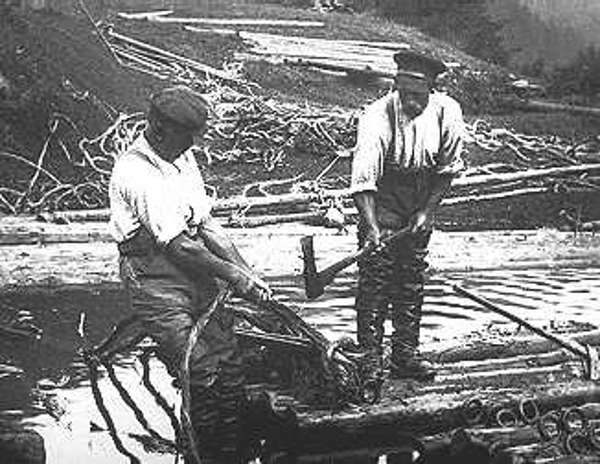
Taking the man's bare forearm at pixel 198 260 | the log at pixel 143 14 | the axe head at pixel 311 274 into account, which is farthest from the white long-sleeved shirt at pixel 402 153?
the log at pixel 143 14

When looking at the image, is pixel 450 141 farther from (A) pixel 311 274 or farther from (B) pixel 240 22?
(B) pixel 240 22

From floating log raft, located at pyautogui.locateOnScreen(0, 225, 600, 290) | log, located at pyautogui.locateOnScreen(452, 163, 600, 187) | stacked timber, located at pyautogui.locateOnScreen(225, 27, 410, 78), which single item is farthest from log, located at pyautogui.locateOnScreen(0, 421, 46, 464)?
stacked timber, located at pyautogui.locateOnScreen(225, 27, 410, 78)

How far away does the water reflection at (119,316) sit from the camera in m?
7.49

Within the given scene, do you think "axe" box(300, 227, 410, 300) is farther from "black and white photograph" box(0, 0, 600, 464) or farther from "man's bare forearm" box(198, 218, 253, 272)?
"man's bare forearm" box(198, 218, 253, 272)

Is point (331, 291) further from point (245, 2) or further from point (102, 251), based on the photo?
point (245, 2)

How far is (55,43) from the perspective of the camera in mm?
19312

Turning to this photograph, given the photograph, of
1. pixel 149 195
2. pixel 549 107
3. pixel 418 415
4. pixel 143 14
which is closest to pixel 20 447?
pixel 149 195

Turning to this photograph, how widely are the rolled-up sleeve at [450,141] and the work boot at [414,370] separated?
4.12ft

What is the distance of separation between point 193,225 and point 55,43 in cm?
1319

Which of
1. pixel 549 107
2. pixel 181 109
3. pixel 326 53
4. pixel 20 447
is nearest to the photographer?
pixel 20 447

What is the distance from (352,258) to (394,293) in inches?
25.6

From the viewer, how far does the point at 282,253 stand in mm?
13648

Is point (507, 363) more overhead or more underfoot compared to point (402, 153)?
more underfoot

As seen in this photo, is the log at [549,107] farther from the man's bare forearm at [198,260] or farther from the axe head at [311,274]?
the man's bare forearm at [198,260]
